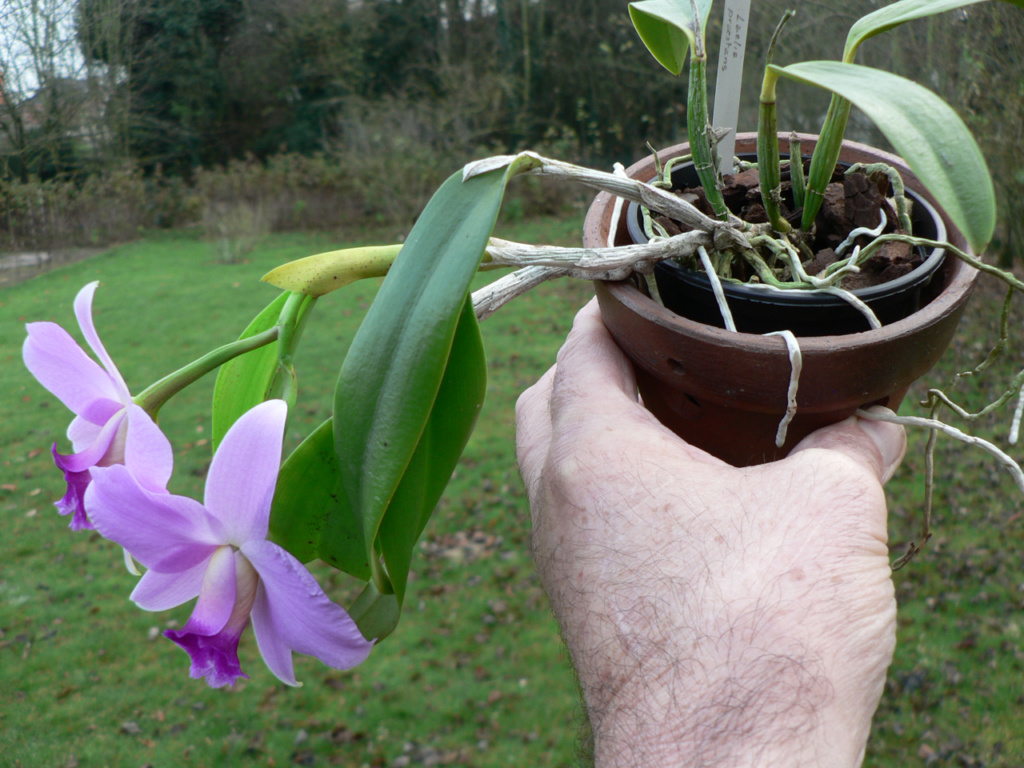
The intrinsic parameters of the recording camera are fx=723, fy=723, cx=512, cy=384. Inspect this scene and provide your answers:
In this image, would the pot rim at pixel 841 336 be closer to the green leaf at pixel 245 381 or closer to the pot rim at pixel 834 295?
the pot rim at pixel 834 295

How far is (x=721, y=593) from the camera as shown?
469 millimetres

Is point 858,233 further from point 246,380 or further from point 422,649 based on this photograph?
point 422,649

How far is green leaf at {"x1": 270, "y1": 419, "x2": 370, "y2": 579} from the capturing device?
1.49 feet

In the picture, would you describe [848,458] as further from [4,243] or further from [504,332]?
[504,332]

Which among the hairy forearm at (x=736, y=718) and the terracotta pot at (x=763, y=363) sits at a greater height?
the terracotta pot at (x=763, y=363)

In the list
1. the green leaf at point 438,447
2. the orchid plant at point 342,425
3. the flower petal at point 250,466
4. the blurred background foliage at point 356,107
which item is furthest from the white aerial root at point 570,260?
the blurred background foliage at point 356,107

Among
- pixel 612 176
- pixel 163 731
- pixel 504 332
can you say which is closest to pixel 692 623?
pixel 612 176

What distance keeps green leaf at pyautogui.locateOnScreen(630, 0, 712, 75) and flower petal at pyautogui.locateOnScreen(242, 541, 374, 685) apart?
1.42ft

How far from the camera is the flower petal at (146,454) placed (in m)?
0.40

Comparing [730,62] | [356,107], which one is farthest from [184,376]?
[356,107]

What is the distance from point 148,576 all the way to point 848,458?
466 mm

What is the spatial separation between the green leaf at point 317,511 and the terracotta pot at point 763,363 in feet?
0.85

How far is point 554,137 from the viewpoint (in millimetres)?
6949

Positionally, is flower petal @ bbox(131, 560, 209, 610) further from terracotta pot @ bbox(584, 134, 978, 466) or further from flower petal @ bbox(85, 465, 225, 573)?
terracotta pot @ bbox(584, 134, 978, 466)
